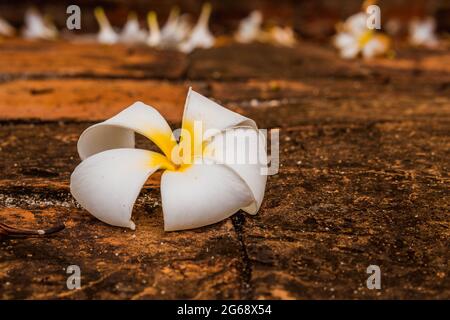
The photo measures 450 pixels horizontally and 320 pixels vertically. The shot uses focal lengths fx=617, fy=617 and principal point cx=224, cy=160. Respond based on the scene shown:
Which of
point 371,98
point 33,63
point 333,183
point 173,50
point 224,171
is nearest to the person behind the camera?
point 224,171

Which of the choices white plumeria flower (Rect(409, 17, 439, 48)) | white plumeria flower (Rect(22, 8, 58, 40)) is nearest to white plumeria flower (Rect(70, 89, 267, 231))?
white plumeria flower (Rect(22, 8, 58, 40))

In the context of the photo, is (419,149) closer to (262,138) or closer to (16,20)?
(262,138)

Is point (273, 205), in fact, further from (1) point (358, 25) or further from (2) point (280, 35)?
(2) point (280, 35)

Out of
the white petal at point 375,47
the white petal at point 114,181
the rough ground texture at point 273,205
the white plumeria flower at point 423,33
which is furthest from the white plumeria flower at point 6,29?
the white petal at point 114,181

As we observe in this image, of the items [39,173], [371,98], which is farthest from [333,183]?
[371,98]

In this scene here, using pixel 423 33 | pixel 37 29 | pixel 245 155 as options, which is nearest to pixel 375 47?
pixel 423 33

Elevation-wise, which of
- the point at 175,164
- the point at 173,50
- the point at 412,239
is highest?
the point at 173,50

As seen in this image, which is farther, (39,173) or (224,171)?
(39,173)
